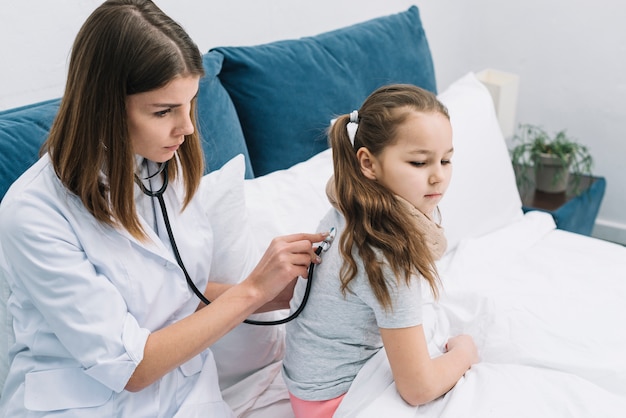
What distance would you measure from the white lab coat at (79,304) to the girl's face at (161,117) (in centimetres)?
14

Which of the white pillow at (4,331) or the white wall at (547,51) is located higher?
the white pillow at (4,331)

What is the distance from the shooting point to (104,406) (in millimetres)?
1142

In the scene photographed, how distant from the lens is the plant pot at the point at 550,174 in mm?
2701

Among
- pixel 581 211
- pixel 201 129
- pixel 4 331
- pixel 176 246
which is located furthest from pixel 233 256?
pixel 581 211

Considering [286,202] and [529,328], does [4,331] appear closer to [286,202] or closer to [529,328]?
[286,202]

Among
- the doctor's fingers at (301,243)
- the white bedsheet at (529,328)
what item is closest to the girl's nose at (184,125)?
the doctor's fingers at (301,243)

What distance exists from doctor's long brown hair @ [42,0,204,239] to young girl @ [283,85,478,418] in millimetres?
317

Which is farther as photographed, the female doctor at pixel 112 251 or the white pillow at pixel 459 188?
the white pillow at pixel 459 188

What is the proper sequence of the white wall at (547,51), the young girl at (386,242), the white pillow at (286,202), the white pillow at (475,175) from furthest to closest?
the white wall at (547,51) → the white pillow at (475,175) → the white pillow at (286,202) → the young girl at (386,242)

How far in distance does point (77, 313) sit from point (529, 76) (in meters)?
2.61

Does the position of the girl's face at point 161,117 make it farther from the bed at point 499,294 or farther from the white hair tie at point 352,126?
the bed at point 499,294

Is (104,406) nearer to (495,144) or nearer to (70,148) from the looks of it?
(70,148)

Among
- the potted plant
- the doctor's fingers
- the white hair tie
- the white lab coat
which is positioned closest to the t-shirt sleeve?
the doctor's fingers

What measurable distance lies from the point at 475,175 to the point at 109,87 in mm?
1208
